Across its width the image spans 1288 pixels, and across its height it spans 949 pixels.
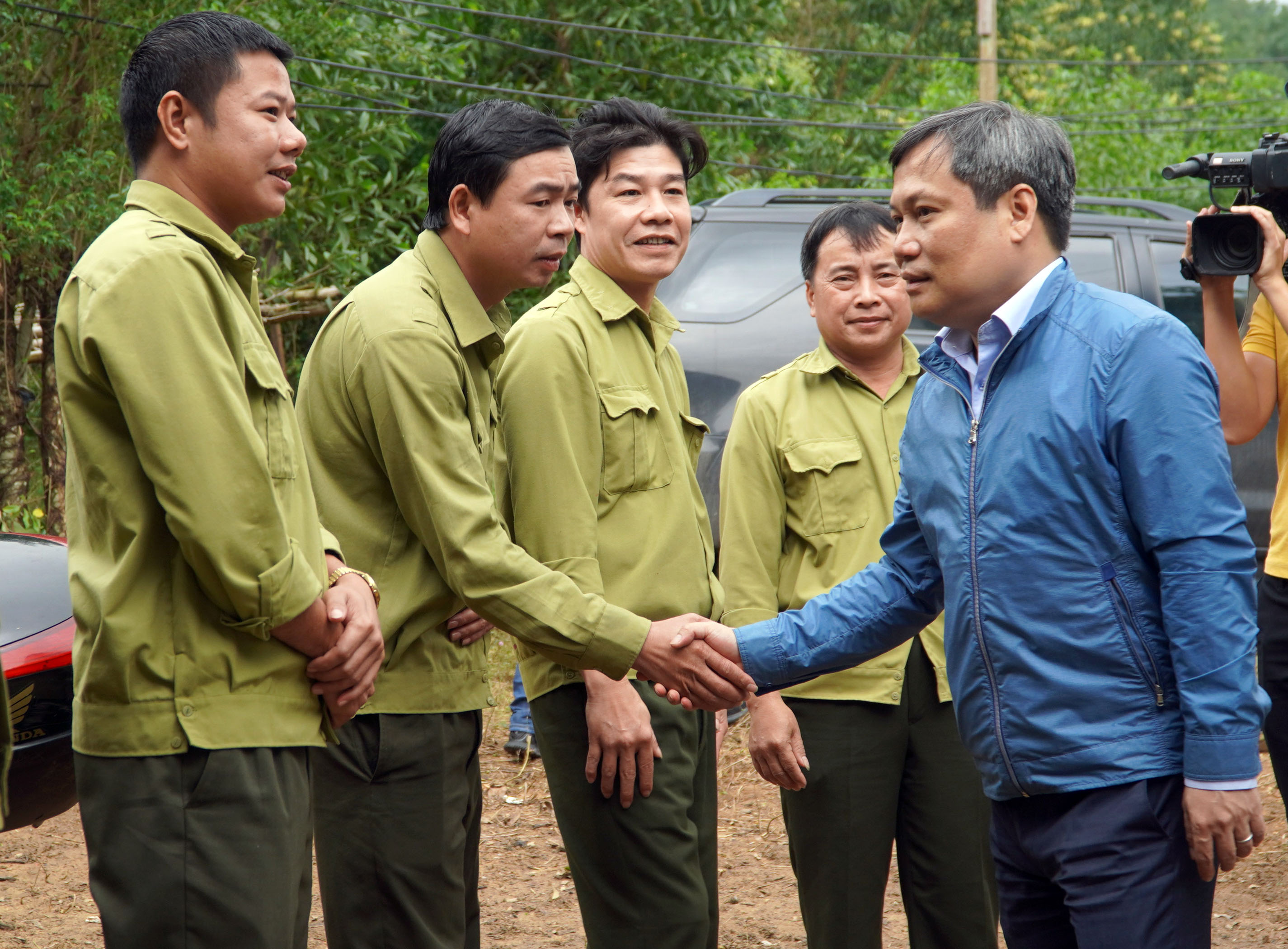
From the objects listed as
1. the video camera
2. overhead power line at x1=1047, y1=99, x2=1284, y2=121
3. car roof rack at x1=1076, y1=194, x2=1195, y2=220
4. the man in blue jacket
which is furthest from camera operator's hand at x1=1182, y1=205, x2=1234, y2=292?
overhead power line at x1=1047, y1=99, x2=1284, y2=121

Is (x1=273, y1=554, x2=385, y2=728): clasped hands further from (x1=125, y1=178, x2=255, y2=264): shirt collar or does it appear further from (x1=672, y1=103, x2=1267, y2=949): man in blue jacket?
(x1=672, y1=103, x2=1267, y2=949): man in blue jacket

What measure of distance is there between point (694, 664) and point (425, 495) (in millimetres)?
692

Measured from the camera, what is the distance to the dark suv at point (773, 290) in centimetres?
607

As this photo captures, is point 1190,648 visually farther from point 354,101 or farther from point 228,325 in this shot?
point 354,101

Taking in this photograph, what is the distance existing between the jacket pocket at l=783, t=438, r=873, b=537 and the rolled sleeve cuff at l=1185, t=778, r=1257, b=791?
1309 mm

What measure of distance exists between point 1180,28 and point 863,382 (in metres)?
24.1

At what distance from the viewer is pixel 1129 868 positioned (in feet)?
6.84

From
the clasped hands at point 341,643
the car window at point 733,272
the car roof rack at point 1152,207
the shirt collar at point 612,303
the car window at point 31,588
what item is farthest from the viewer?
the car roof rack at point 1152,207

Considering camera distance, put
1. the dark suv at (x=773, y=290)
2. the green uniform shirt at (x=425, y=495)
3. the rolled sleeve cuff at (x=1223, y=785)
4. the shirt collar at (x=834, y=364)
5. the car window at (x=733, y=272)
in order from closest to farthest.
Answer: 1. the rolled sleeve cuff at (x=1223, y=785)
2. the green uniform shirt at (x=425, y=495)
3. the shirt collar at (x=834, y=364)
4. the dark suv at (x=773, y=290)
5. the car window at (x=733, y=272)

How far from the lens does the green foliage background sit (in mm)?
7508

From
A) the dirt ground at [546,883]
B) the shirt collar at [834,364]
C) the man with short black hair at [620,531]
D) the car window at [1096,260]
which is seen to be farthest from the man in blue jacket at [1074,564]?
the car window at [1096,260]

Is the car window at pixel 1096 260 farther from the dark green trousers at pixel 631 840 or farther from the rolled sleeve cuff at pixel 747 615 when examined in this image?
the dark green trousers at pixel 631 840

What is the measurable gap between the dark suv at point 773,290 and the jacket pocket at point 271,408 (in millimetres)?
3699

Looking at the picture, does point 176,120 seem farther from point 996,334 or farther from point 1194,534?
point 1194,534
